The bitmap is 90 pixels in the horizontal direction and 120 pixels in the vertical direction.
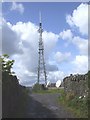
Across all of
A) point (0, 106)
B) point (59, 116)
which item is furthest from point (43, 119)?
point (0, 106)

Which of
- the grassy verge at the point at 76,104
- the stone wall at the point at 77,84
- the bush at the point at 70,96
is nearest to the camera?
the grassy verge at the point at 76,104

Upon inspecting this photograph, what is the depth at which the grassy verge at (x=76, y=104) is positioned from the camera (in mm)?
24534

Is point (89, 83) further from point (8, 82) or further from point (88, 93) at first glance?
point (8, 82)

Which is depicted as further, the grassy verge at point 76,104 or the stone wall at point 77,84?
the stone wall at point 77,84

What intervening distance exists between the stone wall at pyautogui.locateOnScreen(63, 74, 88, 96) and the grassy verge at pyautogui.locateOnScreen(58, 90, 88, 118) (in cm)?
62

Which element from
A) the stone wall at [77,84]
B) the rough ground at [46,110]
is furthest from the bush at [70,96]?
the rough ground at [46,110]

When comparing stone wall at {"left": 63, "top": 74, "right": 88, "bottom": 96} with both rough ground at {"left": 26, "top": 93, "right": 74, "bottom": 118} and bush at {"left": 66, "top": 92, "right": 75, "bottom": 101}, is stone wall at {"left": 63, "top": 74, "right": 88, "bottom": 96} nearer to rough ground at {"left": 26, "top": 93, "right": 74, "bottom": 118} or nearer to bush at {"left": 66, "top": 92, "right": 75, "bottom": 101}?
bush at {"left": 66, "top": 92, "right": 75, "bottom": 101}

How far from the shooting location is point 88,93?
88.4 ft

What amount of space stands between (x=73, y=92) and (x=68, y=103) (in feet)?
8.00

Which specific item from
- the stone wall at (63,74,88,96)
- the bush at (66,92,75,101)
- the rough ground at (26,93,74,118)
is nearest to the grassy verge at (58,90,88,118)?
the bush at (66,92,75,101)

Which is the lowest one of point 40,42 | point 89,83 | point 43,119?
point 43,119

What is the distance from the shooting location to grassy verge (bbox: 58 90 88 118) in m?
24.5

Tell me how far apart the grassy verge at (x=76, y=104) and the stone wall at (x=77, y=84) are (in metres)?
0.62

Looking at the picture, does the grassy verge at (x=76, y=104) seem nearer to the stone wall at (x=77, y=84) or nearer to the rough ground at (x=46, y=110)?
the rough ground at (x=46, y=110)
